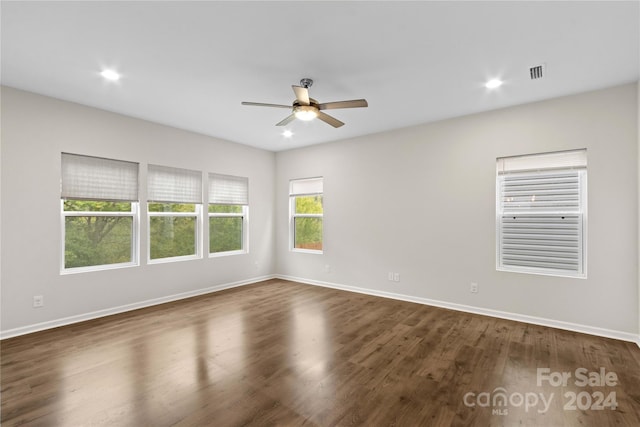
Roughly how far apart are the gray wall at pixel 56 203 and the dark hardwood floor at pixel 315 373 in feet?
1.30

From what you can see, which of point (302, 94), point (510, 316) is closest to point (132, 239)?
point (302, 94)

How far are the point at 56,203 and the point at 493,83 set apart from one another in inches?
206

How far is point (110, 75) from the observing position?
3.00 metres

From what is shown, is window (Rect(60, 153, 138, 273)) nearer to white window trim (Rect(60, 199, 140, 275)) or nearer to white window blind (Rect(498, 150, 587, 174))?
white window trim (Rect(60, 199, 140, 275))

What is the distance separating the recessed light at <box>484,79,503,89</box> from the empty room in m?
0.05

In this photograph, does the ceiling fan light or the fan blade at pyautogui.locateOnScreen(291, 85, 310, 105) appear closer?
the fan blade at pyautogui.locateOnScreen(291, 85, 310, 105)

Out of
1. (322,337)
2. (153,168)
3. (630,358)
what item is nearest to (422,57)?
(322,337)

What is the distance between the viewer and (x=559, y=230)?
3580mm

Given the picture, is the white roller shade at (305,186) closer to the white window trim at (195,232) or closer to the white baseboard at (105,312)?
the white window trim at (195,232)

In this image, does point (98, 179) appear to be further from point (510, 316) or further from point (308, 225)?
point (510, 316)

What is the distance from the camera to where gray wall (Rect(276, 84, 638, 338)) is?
3227 millimetres

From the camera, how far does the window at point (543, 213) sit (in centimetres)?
349

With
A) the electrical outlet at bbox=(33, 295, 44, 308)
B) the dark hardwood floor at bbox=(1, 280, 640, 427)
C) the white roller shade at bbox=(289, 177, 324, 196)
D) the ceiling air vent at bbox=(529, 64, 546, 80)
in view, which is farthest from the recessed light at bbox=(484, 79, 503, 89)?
the electrical outlet at bbox=(33, 295, 44, 308)

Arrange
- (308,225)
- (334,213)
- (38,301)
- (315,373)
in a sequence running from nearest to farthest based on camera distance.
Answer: (315,373), (38,301), (334,213), (308,225)
